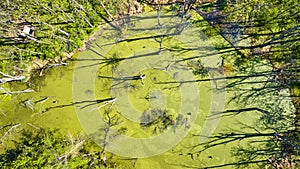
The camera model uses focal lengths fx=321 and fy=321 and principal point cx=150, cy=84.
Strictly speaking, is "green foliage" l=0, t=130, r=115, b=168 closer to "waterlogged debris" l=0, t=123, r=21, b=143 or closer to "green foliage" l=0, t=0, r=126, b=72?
"waterlogged debris" l=0, t=123, r=21, b=143

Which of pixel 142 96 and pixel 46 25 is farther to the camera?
pixel 46 25

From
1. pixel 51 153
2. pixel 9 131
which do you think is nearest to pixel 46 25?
pixel 9 131

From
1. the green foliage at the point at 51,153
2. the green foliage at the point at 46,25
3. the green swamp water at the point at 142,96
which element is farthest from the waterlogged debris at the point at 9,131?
the green foliage at the point at 46,25

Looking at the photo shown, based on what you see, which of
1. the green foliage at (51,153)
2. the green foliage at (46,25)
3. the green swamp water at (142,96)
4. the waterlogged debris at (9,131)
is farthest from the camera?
the green foliage at (46,25)

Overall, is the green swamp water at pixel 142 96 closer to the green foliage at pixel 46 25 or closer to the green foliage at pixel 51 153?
the green foliage at pixel 51 153

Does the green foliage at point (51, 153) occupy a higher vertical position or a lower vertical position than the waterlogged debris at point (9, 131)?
lower

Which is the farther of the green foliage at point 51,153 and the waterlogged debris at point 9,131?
the waterlogged debris at point 9,131

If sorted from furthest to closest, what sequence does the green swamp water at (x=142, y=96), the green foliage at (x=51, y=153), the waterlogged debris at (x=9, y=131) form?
the waterlogged debris at (x=9, y=131) → the green swamp water at (x=142, y=96) → the green foliage at (x=51, y=153)

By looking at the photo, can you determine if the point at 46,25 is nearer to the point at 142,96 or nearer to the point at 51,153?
the point at 142,96

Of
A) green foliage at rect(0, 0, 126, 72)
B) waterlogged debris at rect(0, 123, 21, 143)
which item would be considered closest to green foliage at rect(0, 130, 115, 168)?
waterlogged debris at rect(0, 123, 21, 143)
